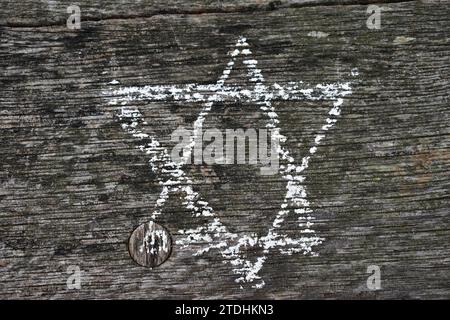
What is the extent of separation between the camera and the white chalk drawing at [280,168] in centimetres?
221

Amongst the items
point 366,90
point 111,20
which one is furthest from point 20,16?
point 366,90

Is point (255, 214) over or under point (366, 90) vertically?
under

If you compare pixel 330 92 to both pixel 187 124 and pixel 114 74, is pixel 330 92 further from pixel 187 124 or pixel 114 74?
pixel 114 74

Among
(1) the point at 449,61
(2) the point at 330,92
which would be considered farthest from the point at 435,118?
(2) the point at 330,92

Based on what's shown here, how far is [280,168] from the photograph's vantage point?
2.22 meters

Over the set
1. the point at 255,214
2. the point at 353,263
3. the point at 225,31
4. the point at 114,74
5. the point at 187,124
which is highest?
the point at 225,31

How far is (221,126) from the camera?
222 centimetres

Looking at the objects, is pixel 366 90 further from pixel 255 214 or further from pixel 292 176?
pixel 255 214

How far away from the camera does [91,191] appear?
2.21 meters

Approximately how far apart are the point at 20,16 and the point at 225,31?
69cm

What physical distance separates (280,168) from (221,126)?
24cm

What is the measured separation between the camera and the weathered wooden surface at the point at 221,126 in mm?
2205

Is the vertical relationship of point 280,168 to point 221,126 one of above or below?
below

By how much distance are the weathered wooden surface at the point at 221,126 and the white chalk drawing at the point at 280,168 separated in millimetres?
27
